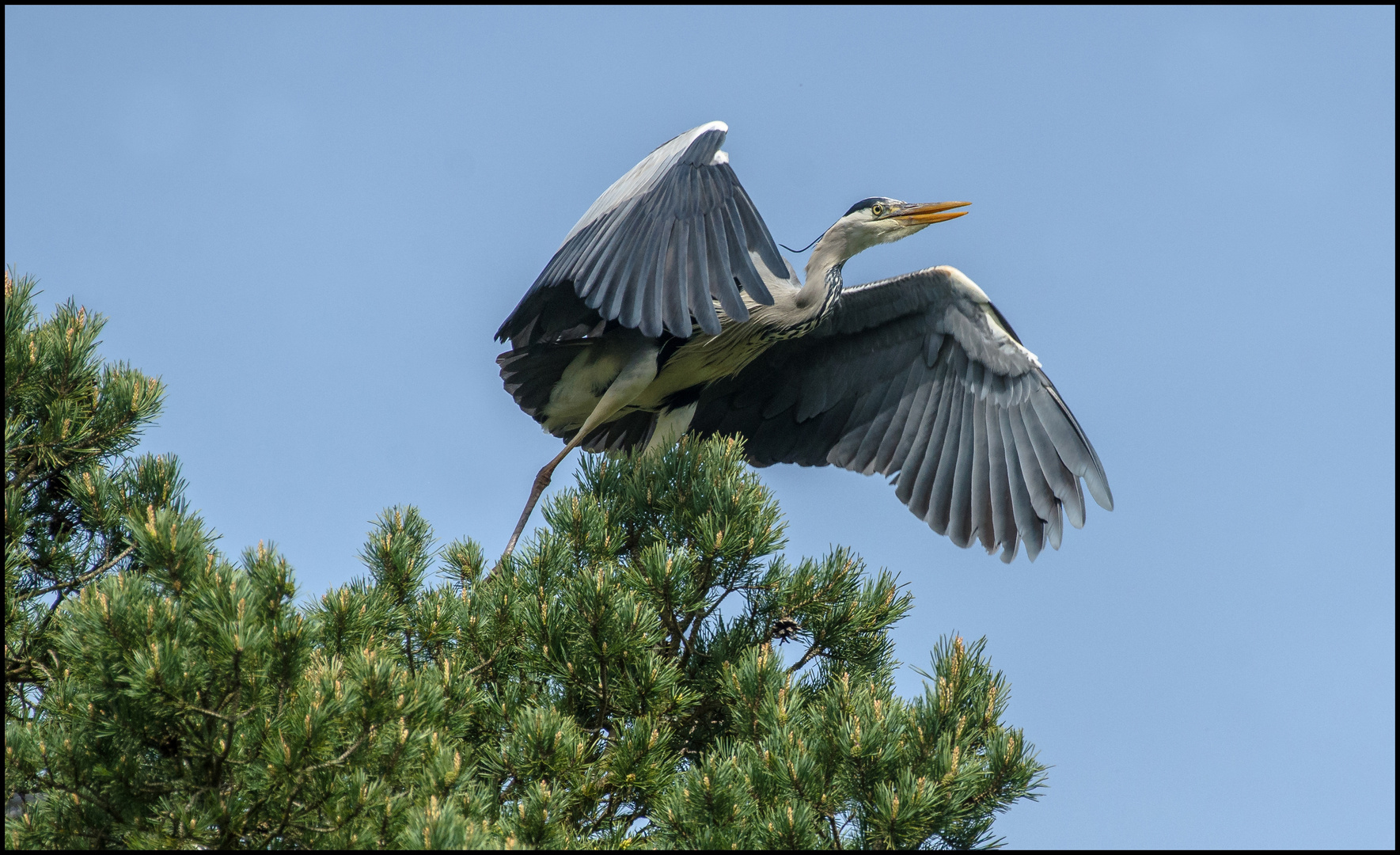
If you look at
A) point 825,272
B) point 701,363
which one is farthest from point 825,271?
point 701,363

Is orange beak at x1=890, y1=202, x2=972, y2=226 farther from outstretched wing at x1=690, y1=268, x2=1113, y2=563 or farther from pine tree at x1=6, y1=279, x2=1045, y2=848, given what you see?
pine tree at x1=6, y1=279, x2=1045, y2=848

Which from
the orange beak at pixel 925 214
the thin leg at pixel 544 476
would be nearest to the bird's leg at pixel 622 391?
the thin leg at pixel 544 476

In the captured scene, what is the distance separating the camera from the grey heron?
5.98 metres

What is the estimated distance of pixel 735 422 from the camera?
6891mm

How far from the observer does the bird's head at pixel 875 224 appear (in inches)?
255

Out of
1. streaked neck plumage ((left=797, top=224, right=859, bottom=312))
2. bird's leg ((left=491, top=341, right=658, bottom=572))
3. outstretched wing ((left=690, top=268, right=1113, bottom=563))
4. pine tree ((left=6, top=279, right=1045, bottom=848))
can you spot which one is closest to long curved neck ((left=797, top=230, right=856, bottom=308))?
streaked neck plumage ((left=797, top=224, right=859, bottom=312))

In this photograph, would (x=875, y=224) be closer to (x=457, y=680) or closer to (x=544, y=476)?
(x=544, y=476)

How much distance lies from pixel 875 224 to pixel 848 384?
89cm

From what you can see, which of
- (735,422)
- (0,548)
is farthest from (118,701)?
(735,422)

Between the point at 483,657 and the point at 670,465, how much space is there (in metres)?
1.03

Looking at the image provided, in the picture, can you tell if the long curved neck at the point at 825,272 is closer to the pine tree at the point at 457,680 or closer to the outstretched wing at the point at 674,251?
the outstretched wing at the point at 674,251

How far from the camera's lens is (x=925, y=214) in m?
6.64

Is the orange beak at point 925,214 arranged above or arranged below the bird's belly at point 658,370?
above

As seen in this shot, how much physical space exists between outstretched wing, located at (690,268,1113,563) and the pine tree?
213 centimetres
